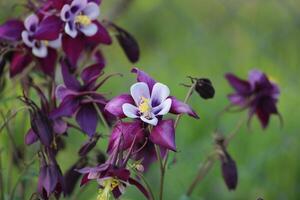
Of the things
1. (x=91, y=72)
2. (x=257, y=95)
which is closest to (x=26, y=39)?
(x=91, y=72)

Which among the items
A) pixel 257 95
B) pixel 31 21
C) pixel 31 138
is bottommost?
pixel 31 138

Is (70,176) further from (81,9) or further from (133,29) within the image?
(133,29)

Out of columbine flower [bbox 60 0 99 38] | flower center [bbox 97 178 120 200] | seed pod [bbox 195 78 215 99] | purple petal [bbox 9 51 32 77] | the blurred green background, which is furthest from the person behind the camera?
the blurred green background

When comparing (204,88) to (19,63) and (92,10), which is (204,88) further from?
(19,63)

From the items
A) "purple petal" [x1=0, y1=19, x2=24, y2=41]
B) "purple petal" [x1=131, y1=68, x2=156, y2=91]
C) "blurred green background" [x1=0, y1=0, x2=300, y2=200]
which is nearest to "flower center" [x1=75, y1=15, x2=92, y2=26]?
"purple petal" [x1=0, y1=19, x2=24, y2=41]

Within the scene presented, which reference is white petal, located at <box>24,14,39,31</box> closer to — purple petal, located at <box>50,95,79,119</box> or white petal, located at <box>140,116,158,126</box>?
purple petal, located at <box>50,95,79,119</box>

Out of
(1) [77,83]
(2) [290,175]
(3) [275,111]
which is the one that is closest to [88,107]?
(1) [77,83]
